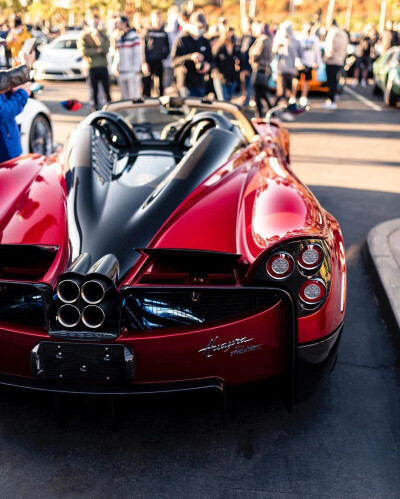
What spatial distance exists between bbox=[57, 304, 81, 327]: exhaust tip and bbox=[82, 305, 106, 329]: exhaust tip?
0.03 m

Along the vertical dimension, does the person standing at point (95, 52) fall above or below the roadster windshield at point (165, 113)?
below

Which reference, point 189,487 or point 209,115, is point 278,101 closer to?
point 209,115

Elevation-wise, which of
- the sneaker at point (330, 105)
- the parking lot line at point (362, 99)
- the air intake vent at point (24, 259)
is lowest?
the parking lot line at point (362, 99)

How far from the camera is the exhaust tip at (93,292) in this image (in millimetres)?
2430

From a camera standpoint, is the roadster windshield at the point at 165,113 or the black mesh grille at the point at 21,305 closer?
the black mesh grille at the point at 21,305

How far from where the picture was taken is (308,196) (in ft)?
11.1

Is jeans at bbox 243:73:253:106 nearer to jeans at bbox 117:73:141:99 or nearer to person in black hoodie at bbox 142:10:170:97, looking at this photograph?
person in black hoodie at bbox 142:10:170:97

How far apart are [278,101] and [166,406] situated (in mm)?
10680

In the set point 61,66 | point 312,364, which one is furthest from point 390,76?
point 312,364

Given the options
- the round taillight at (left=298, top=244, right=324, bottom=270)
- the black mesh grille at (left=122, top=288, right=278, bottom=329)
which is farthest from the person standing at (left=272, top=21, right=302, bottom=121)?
the black mesh grille at (left=122, top=288, right=278, bottom=329)

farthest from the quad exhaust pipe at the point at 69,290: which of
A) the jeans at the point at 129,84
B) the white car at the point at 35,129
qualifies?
the jeans at the point at 129,84

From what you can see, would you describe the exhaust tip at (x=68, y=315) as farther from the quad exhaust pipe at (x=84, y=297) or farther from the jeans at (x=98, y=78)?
the jeans at (x=98, y=78)

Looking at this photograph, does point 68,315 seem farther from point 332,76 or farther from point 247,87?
point 332,76

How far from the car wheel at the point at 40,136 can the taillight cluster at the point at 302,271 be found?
19.1 ft
